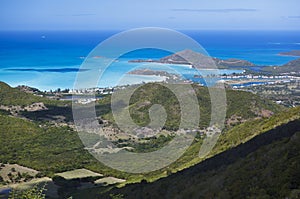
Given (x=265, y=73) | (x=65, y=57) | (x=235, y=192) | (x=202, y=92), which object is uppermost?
(x=65, y=57)

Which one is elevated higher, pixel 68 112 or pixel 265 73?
pixel 265 73

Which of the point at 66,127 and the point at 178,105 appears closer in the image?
Result: the point at 178,105

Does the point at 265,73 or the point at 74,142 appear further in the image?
the point at 265,73

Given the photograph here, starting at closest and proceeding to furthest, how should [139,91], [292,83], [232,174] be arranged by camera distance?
[232,174] < [139,91] < [292,83]

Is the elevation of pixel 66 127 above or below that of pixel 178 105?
below

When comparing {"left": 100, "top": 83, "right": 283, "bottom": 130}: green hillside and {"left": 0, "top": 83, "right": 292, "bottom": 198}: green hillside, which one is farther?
{"left": 100, "top": 83, "right": 283, "bottom": 130}: green hillside

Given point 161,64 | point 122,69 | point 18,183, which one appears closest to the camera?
point 18,183

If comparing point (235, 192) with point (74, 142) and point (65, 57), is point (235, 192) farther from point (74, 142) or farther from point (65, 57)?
point (65, 57)

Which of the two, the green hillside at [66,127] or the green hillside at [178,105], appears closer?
the green hillside at [66,127]

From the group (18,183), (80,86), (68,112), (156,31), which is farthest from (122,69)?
(156,31)
